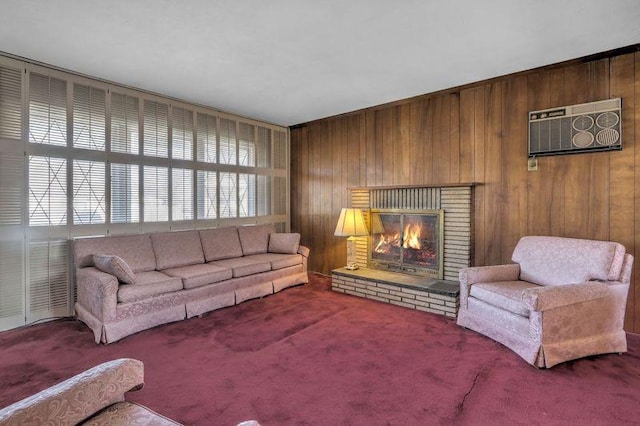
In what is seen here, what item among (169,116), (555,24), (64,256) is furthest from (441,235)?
(64,256)

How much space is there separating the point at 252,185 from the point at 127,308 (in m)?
2.82

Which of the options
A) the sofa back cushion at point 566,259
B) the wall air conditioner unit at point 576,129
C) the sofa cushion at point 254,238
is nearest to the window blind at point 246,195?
the sofa cushion at point 254,238

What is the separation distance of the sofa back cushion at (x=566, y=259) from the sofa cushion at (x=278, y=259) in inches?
108

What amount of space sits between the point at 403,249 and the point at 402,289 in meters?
0.73

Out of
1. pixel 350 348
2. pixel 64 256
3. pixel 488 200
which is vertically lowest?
pixel 350 348

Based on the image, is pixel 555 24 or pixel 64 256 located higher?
pixel 555 24

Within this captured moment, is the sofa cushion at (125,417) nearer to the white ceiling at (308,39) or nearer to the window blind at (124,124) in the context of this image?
the white ceiling at (308,39)

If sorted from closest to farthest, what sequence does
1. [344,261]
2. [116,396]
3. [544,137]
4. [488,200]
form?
[116,396] < [544,137] < [488,200] < [344,261]

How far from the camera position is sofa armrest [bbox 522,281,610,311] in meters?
2.45

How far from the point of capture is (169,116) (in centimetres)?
439

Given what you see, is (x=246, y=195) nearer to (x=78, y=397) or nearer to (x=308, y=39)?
(x=308, y=39)

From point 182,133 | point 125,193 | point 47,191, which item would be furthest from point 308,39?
point 47,191

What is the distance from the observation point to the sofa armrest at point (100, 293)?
2.96 meters

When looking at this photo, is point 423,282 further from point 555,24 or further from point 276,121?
point 276,121
